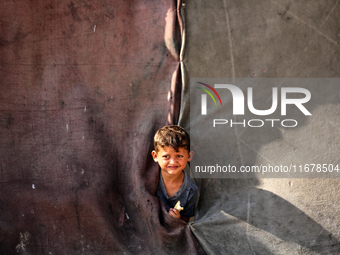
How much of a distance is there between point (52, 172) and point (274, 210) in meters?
1.19

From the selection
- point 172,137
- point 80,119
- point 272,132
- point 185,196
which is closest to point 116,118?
point 80,119

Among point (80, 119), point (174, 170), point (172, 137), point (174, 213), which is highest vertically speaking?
point (80, 119)

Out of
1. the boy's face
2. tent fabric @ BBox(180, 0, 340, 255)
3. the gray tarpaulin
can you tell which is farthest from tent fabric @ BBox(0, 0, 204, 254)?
tent fabric @ BBox(180, 0, 340, 255)

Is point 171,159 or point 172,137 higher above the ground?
point 172,137

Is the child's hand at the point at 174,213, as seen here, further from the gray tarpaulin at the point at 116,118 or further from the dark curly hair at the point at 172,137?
the dark curly hair at the point at 172,137

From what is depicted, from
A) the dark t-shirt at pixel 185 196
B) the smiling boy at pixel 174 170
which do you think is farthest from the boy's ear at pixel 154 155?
the dark t-shirt at pixel 185 196

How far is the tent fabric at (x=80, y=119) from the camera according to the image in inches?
101

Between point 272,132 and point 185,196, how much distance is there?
1.86 feet

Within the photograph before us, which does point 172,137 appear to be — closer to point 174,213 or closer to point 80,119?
point 174,213

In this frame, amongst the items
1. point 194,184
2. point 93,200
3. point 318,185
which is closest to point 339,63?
point 318,185

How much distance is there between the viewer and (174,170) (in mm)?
2477

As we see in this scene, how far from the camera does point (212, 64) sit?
2.51 metres

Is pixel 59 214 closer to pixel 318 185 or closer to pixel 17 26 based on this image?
pixel 17 26

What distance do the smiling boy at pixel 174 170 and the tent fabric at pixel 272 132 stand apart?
104 millimetres
